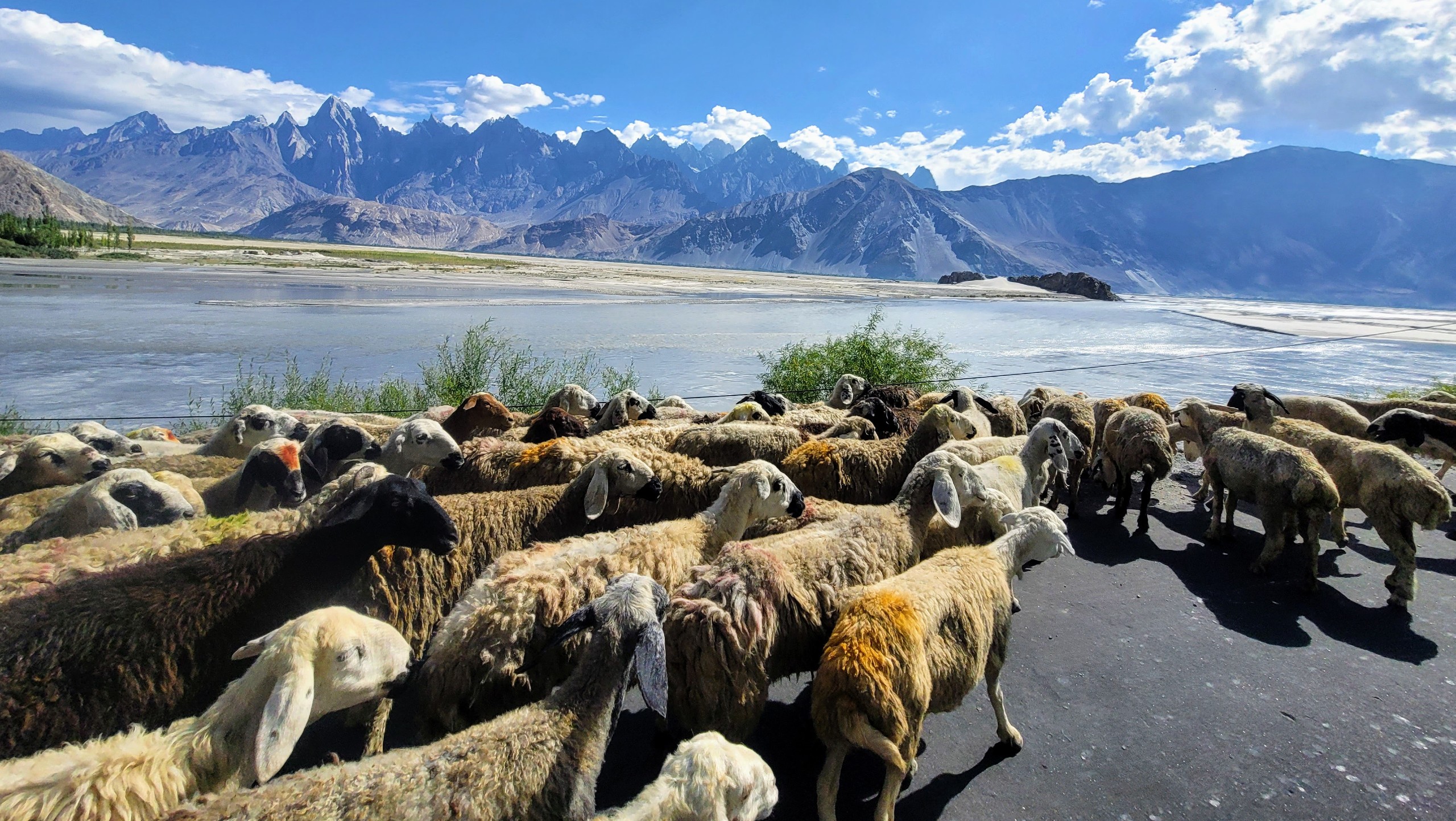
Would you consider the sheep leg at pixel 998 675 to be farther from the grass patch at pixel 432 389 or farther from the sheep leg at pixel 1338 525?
the grass patch at pixel 432 389

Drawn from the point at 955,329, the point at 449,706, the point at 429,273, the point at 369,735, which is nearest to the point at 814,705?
the point at 449,706

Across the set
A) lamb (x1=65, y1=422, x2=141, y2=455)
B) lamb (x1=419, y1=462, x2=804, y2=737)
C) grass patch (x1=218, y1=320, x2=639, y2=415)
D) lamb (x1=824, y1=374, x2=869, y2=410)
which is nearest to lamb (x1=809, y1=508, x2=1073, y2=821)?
lamb (x1=419, y1=462, x2=804, y2=737)

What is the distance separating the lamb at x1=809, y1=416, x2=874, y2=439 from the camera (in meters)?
9.05

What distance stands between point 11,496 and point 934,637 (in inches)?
324

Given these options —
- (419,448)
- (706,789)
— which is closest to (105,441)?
(419,448)

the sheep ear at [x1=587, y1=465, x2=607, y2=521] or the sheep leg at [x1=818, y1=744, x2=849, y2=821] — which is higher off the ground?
the sheep ear at [x1=587, y1=465, x2=607, y2=521]

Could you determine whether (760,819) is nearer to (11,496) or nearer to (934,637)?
(934,637)

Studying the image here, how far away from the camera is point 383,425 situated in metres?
9.58

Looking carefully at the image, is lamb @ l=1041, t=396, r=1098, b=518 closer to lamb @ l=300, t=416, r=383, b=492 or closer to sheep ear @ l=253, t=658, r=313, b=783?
lamb @ l=300, t=416, r=383, b=492

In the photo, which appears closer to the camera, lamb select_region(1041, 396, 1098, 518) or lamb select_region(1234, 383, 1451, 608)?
lamb select_region(1234, 383, 1451, 608)

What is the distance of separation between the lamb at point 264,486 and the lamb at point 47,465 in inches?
53.7

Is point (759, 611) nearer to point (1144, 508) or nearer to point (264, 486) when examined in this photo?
point (264, 486)

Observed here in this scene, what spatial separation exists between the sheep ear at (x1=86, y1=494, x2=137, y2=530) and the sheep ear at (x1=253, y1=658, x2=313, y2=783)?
3.56 metres

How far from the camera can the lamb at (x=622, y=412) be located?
32.8 feet
